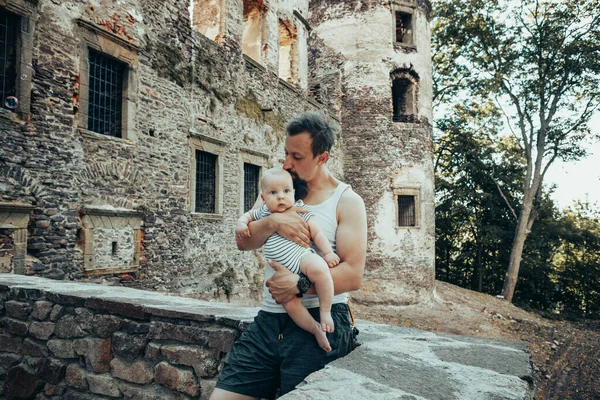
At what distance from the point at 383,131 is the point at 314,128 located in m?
14.6

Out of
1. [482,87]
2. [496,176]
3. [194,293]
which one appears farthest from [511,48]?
[194,293]

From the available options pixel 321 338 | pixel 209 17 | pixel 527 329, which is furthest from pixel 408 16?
pixel 321 338

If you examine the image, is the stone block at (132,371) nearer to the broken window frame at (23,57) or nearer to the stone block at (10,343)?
the stone block at (10,343)

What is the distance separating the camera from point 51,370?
332 centimetres

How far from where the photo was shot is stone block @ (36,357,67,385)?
3.29m

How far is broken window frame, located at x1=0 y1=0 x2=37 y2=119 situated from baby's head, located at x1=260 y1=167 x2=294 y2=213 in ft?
17.0

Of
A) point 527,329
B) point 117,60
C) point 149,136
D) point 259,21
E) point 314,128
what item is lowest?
point 527,329

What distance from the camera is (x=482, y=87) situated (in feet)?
68.7

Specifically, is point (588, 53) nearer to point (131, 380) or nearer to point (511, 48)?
point (511, 48)

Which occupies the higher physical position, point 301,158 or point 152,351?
point 301,158

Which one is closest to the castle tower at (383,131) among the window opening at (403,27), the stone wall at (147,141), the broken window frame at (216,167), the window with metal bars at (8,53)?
the window opening at (403,27)

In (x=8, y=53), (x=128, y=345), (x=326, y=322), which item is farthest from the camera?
(x=8, y=53)

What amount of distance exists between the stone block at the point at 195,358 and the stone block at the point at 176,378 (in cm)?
5

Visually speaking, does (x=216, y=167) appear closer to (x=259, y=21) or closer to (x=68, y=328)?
(x=259, y=21)
